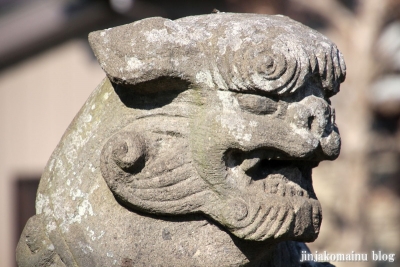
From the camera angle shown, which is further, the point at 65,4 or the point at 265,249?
the point at 65,4

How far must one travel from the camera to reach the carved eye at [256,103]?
1525 mm

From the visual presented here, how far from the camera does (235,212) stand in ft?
4.99

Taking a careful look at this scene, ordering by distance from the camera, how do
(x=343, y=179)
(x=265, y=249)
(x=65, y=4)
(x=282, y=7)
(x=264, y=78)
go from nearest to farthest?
(x=264, y=78), (x=265, y=249), (x=343, y=179), (x=282, y=7), (x=65, y=4)

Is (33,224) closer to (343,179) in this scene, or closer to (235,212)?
(235,212)

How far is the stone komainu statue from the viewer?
1525 millimetres

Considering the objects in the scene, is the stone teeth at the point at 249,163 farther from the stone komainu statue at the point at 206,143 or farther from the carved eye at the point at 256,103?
the carved eye at the point at 256,103

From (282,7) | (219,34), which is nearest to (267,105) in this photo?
(219,34)

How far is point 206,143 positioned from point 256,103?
0.16 meters

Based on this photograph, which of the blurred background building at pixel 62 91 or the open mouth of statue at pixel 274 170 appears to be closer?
the open mouth of statue at pixel 274 170

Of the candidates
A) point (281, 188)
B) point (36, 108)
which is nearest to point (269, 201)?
point (281, 188)

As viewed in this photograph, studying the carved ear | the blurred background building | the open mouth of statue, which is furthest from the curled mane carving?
the blurred background building

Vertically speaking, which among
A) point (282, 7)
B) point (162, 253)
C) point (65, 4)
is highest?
point (65, 4)

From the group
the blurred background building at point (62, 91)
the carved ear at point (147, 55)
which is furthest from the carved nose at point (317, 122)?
the blurred background building at point (62, 91)

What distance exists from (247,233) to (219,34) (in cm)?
51
